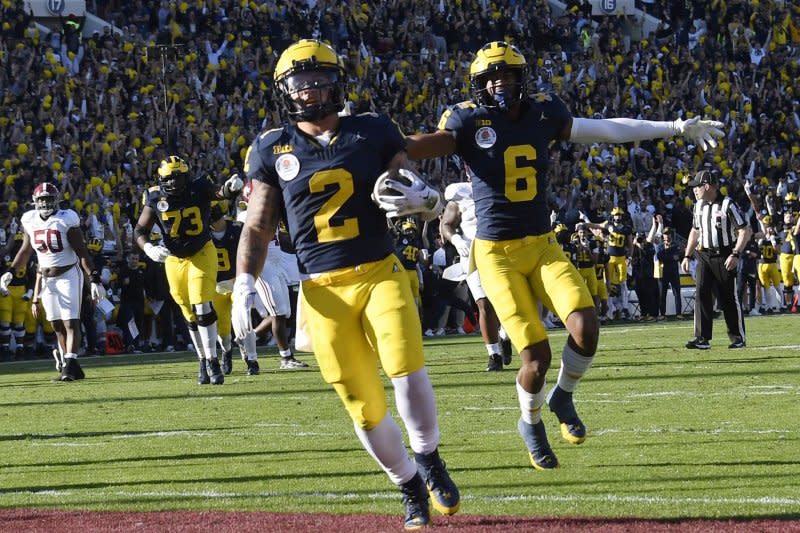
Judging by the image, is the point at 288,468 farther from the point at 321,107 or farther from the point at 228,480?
the point at 321,107

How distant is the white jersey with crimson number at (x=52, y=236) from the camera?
46.3 ft

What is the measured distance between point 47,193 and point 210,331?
261cm

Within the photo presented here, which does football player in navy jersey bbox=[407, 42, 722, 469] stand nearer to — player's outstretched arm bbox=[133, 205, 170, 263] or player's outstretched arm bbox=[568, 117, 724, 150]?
player's outstretched arm bbox=[568, 117, 724, 150]

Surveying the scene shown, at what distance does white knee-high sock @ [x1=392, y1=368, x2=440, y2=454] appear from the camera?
5.25 metres

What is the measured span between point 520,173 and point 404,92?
22557 mm

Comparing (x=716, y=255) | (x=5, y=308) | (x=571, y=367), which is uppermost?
(x=571, y=367)

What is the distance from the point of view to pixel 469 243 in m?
12.4

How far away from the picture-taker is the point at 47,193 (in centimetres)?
1412

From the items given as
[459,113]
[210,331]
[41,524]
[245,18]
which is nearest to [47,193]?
[210,331]

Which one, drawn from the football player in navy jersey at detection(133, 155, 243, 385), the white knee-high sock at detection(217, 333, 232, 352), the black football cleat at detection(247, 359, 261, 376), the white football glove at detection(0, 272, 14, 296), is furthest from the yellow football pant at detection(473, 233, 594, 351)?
the white football glove at detection(0, 272, 14, 296)

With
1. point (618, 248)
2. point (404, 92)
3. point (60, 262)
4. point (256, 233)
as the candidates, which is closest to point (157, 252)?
point (60, 262)

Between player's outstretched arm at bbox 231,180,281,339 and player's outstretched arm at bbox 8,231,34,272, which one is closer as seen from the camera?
player's outstretched arm at bbox 231,180,281,339

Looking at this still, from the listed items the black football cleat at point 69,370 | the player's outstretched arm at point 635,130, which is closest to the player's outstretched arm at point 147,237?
the black football cleat at point 69,370

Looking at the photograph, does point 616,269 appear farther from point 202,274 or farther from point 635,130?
point 635,130
